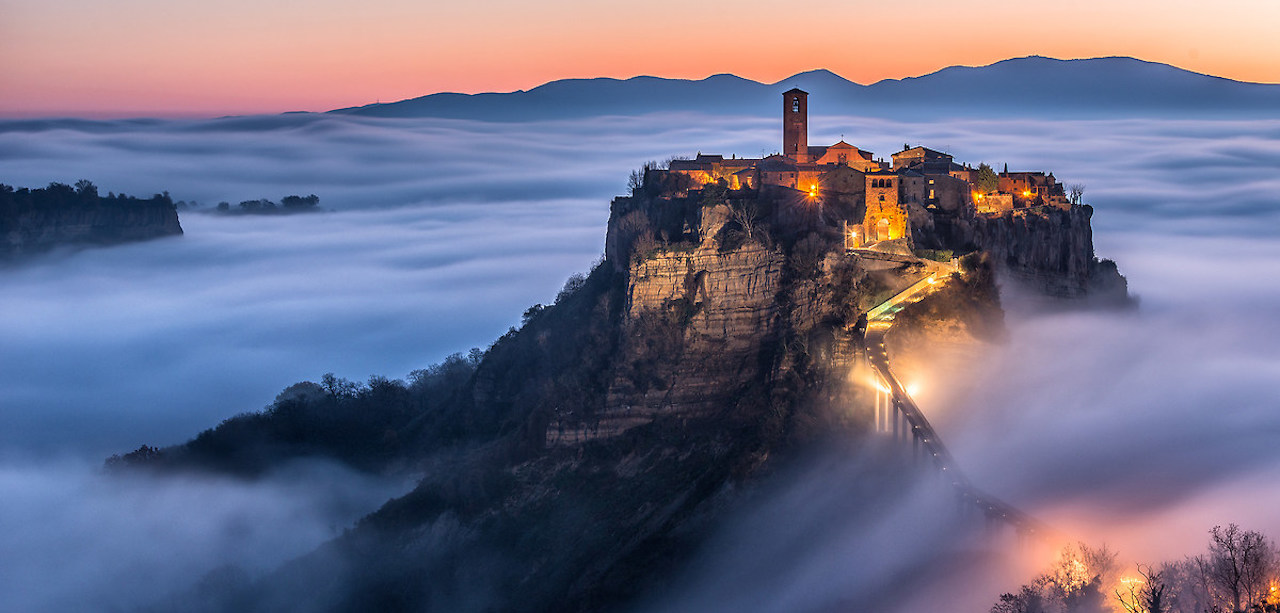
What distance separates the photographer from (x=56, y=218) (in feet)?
498

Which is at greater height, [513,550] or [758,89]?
[758,89]

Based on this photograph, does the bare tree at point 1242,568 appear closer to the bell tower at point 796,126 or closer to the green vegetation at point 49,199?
the bell tower at point 796,126

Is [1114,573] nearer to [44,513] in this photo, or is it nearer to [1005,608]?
[1005,608]

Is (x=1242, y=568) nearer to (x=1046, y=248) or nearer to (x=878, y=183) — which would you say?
(x=878, y=183)

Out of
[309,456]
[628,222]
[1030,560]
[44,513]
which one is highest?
[628,222]

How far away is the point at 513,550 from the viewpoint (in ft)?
178

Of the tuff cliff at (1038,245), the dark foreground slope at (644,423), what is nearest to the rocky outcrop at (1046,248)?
the tuff cliff at (1038,245)

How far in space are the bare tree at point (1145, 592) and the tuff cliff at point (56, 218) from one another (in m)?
139

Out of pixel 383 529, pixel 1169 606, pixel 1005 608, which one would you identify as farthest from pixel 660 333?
pixel 1169 606

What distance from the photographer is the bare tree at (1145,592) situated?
35.9 metres

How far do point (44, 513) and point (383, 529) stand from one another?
3308 centimetres

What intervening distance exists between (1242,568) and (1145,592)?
107 inches

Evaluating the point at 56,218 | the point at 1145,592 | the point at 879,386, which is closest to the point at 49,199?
the point at 56,218

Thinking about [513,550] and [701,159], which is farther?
[701,159]
